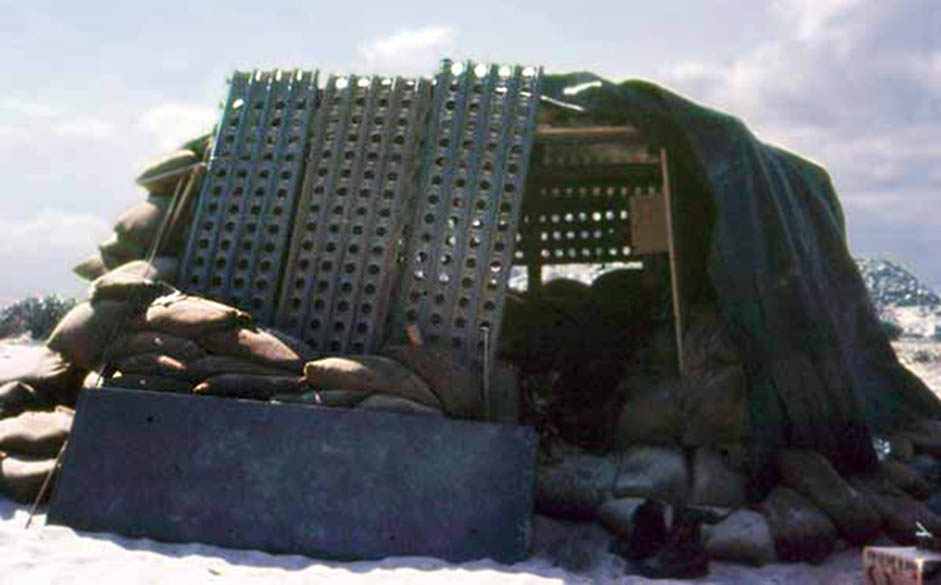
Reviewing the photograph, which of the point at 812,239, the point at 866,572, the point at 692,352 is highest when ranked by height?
the point at 812,239

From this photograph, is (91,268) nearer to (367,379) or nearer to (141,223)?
(141,223)

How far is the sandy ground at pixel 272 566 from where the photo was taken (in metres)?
3.53

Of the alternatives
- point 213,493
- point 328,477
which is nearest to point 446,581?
point 328,477

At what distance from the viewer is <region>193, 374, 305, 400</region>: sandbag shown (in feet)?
15.0

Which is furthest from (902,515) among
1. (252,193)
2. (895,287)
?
(895,287)

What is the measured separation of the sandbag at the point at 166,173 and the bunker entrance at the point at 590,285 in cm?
271

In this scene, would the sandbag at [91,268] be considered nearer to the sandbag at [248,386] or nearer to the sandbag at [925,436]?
the sandbag at [248,386]

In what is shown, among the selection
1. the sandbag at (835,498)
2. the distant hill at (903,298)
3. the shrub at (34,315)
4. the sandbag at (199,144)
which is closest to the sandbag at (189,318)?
the sandbag at (199,144)

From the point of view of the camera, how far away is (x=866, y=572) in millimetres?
3432

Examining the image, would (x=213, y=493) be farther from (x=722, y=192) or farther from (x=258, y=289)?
(x=722, y=192)

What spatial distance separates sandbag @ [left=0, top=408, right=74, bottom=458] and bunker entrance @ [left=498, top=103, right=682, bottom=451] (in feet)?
9.73

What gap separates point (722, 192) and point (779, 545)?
2.36 m

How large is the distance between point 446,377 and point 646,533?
1.40 metres

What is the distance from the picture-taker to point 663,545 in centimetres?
416
